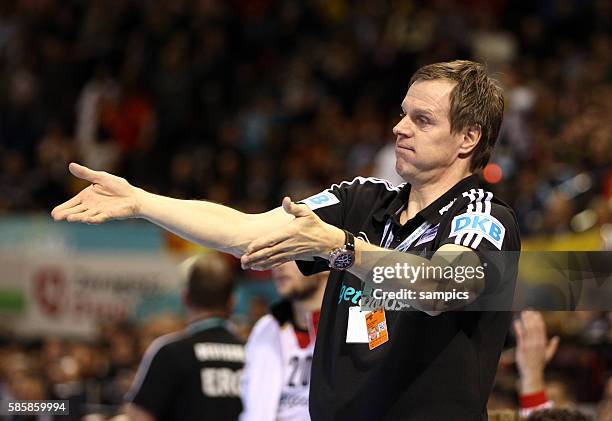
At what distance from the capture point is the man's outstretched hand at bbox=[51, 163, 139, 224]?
3553 millimetres

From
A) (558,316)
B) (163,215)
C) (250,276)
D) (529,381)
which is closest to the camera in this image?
(163,215)

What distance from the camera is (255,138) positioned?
15.6 metres

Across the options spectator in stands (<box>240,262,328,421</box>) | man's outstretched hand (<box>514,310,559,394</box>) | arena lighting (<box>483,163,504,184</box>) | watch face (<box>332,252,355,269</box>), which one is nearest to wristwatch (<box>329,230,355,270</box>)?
watch face (<box>332,252,355,269</box>)

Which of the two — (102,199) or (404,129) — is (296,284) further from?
(102,199)

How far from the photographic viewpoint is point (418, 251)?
3.67 meters

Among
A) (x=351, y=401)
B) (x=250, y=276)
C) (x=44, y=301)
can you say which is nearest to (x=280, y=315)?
(x=351, y=401)

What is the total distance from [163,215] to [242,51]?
1360cm

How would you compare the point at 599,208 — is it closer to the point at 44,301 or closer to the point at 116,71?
the point at 44,301

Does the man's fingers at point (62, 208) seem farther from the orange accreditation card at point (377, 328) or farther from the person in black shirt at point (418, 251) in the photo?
the orange accreditation card at point (377, 328)

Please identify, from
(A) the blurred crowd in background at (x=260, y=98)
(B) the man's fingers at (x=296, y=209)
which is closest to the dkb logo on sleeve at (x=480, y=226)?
(B) the man's fingers at (x=296, y=209)

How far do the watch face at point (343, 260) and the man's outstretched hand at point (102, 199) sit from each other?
2.39 feet

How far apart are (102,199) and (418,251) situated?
1.07m

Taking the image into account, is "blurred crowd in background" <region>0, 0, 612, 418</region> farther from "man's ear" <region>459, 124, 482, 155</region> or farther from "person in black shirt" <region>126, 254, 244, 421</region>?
"man's ear" <region>459, 124, 482, 155</region>

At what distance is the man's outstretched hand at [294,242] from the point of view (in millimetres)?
3256
